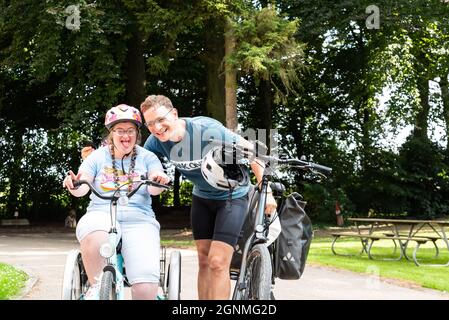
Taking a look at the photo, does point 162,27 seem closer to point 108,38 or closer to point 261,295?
point 108,38

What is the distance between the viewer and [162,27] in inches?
737

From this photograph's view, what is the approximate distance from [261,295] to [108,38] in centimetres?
1659

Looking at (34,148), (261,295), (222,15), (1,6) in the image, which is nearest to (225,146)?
(261,295)

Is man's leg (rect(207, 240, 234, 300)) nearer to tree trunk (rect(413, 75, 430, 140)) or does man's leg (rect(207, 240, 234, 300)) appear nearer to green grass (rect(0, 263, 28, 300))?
green grass (rect(0, 263, 28, 300))

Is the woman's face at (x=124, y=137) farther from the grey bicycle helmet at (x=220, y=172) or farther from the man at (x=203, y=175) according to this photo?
the grey bicycle helmet at (x=220, y=172)

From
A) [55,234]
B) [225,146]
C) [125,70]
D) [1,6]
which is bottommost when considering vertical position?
[55,234]

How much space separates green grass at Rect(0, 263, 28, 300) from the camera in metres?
7.25

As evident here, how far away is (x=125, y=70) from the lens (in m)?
21.9

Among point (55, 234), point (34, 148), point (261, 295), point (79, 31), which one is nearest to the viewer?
point (261, 295)

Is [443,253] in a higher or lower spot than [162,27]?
lower

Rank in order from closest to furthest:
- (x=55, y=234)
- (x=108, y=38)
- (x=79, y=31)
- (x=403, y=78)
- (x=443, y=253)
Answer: (x=443, y=253), (x=79, y=31), (x=108, y=38), (x=55, y=234), (x=403, y=78)

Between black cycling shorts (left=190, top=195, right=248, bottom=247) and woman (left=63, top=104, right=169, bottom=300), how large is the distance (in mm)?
384

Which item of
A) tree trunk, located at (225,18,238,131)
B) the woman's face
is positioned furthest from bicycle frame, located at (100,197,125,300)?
tree trunk, located at (225,18,238,131)

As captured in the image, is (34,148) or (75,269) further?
(34,148)
